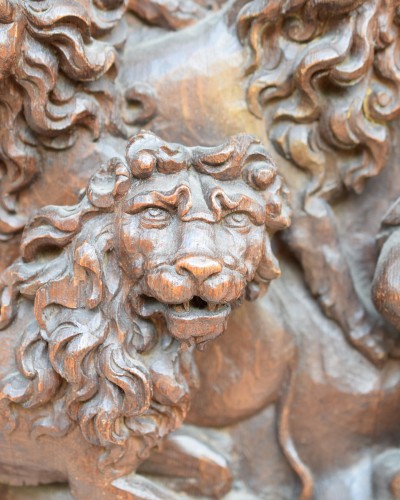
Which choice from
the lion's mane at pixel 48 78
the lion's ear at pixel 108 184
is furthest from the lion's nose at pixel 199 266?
the lion's mane at pixel 48 78

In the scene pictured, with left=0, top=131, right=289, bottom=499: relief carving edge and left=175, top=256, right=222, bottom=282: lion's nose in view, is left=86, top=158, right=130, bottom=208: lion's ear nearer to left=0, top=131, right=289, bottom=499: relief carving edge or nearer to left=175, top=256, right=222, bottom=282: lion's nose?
left=0, top=131, right=289, bottom=499: relief carving edge

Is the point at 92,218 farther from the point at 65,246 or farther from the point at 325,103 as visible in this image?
the point at 325,103

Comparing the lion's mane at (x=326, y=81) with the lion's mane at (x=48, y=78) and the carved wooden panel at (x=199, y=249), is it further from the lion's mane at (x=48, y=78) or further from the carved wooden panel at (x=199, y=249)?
the lion's mane at (x=48, y=78)

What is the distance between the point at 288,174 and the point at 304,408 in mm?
341

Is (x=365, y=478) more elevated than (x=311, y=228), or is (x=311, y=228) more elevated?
(x=311, y=228)

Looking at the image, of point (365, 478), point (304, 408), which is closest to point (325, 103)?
point (304, 408)

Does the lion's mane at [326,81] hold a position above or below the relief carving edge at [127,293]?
above

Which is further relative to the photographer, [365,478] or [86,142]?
[365,478]

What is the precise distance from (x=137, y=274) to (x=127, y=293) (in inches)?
1.7

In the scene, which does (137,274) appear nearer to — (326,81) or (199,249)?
(199,249)

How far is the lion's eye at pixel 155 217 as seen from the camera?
82 centimetres

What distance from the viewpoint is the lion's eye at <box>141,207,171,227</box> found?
2.68 ft

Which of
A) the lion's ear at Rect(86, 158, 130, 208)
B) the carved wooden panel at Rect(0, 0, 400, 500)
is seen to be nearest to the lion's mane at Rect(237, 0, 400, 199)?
the carved wooden panel at Rect(0, 0, 400, 500)

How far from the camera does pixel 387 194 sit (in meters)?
1.07
